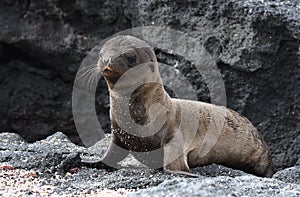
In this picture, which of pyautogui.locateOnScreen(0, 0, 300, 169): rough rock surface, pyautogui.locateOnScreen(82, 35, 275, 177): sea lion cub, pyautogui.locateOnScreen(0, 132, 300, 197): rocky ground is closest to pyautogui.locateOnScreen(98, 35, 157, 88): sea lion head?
pyautogui.locateOnScreen(82, 35, 275, 177): sea lion cub

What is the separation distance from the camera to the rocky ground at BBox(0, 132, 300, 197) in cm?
417

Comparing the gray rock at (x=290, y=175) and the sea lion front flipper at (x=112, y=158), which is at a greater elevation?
the gray rock at (x=290, y=175)

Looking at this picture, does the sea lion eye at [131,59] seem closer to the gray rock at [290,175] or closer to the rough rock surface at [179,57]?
the gray rock at [290,175]

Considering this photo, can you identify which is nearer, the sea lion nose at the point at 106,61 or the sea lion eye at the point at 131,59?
the sea lion nose at the point at 106,61

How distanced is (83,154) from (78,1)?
1.95 metres

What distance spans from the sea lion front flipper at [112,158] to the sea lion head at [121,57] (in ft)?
1.56

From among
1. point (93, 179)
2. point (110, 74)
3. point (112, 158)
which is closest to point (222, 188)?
point (93, 179)

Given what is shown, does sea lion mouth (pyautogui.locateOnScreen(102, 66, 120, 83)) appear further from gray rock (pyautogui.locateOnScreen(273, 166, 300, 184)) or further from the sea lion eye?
gray rock (pyautogui.locateOnScreen(273, 166, 300, 184))

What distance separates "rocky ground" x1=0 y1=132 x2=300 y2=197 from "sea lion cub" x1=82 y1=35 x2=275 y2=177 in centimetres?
13

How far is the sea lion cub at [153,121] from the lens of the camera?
5.28 metres

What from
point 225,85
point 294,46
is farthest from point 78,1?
point 294,46

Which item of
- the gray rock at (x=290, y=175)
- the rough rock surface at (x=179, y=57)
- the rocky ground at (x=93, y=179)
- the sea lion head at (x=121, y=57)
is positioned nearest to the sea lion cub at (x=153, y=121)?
the sea lion head at (x=121, y=57)

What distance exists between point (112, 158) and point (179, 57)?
5.42 feet

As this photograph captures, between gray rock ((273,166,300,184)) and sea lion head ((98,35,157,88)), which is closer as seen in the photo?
sea lion head ((98,35,157,88))
